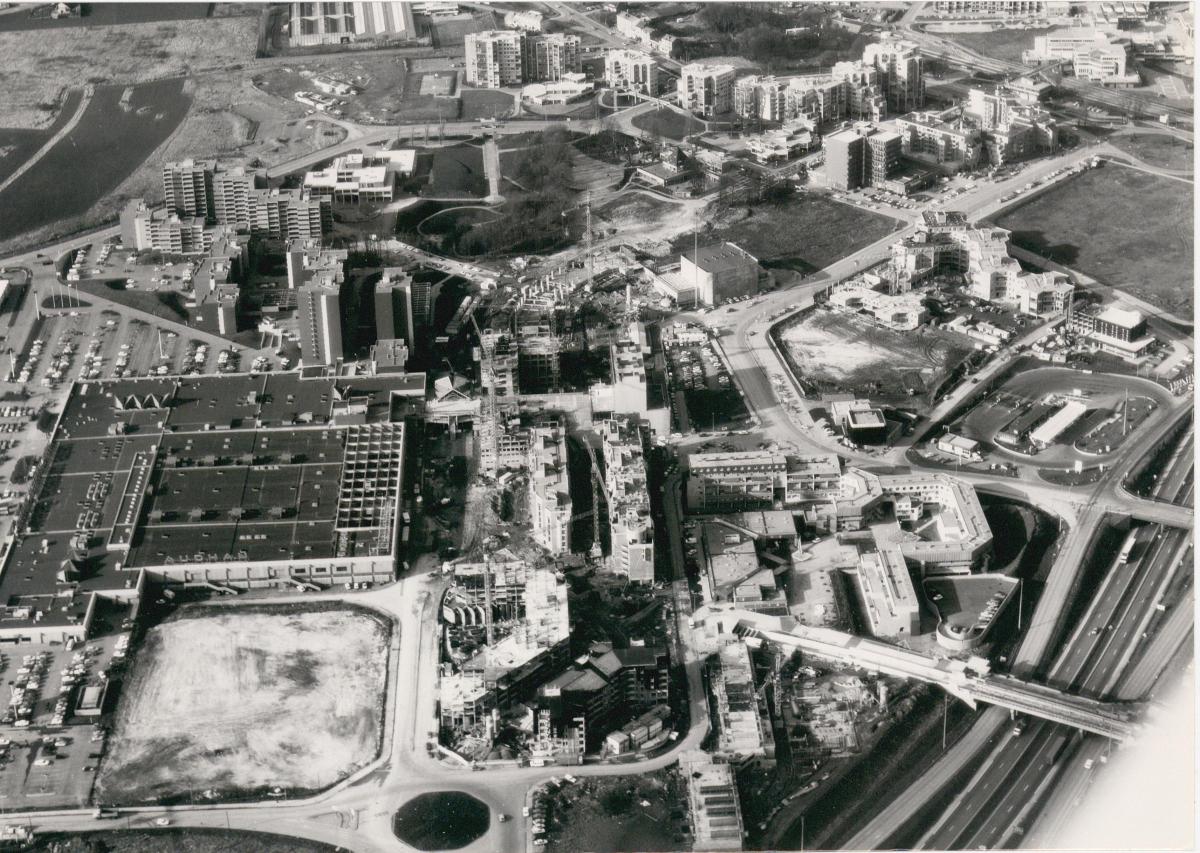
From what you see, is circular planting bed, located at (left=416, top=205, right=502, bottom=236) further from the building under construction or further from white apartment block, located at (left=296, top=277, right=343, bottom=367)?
the building under construction

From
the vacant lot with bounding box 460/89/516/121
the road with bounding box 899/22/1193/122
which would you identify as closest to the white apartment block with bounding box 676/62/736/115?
the vacant lot with bounding box 460/89/516/121

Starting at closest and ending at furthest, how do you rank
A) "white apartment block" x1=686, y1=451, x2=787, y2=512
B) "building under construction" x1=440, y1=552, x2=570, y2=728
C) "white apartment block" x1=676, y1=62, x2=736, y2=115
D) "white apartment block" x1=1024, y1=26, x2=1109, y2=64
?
"building under construction" x1=440, y1=552, x2=570, y2=728
"white apartment block" x1=686, y1=451, x2=787, y2=512
"white apartment block" x1=676, y1=62, x2=736, y2=115
"white apartment block" x1=1024, y1=26, x2=1109, y2=64

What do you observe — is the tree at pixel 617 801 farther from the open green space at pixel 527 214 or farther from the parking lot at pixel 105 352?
the open green space at pixel 527 214

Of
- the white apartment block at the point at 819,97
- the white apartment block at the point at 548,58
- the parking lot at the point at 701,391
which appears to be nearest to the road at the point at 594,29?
the white apartment block at the point at 548,58

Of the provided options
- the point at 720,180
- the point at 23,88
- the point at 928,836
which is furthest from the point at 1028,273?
the point at 23,88

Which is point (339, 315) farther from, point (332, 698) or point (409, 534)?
point (332, 698)
